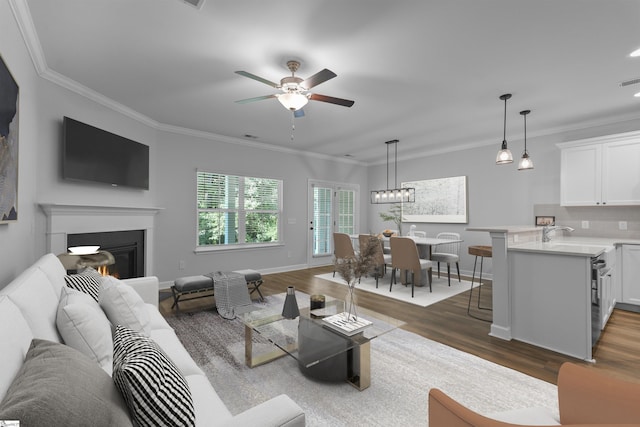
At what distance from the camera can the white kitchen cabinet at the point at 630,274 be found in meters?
3.65

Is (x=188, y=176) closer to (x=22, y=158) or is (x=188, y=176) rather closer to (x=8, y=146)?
(x=22, y=158)

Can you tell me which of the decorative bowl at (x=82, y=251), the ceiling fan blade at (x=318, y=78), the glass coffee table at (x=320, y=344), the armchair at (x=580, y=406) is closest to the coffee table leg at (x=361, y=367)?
the glass coffee table at (x=320, y=344)

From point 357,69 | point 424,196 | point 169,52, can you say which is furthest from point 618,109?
point 169,52

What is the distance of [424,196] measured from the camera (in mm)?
6512

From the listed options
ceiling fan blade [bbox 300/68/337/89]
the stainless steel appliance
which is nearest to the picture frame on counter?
the stainless steel appliance

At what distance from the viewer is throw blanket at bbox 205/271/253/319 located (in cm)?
353

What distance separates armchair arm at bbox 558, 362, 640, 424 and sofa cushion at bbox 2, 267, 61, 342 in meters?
1.90

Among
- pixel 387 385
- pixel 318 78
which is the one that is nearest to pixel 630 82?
pixel 318 78

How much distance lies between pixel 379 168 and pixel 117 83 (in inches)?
229

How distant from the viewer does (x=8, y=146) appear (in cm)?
183

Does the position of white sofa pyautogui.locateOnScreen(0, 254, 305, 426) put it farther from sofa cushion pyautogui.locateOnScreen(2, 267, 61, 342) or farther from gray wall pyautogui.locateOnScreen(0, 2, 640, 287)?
gray wall pyautogui.locateOnScreen(0, 2, 640, 287)

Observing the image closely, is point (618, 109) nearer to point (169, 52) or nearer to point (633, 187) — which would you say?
point (633, 187)

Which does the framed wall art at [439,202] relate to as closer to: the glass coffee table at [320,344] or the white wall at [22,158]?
the glass coffee table at [320,344]

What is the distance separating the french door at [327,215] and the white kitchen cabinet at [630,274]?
4894 mm
